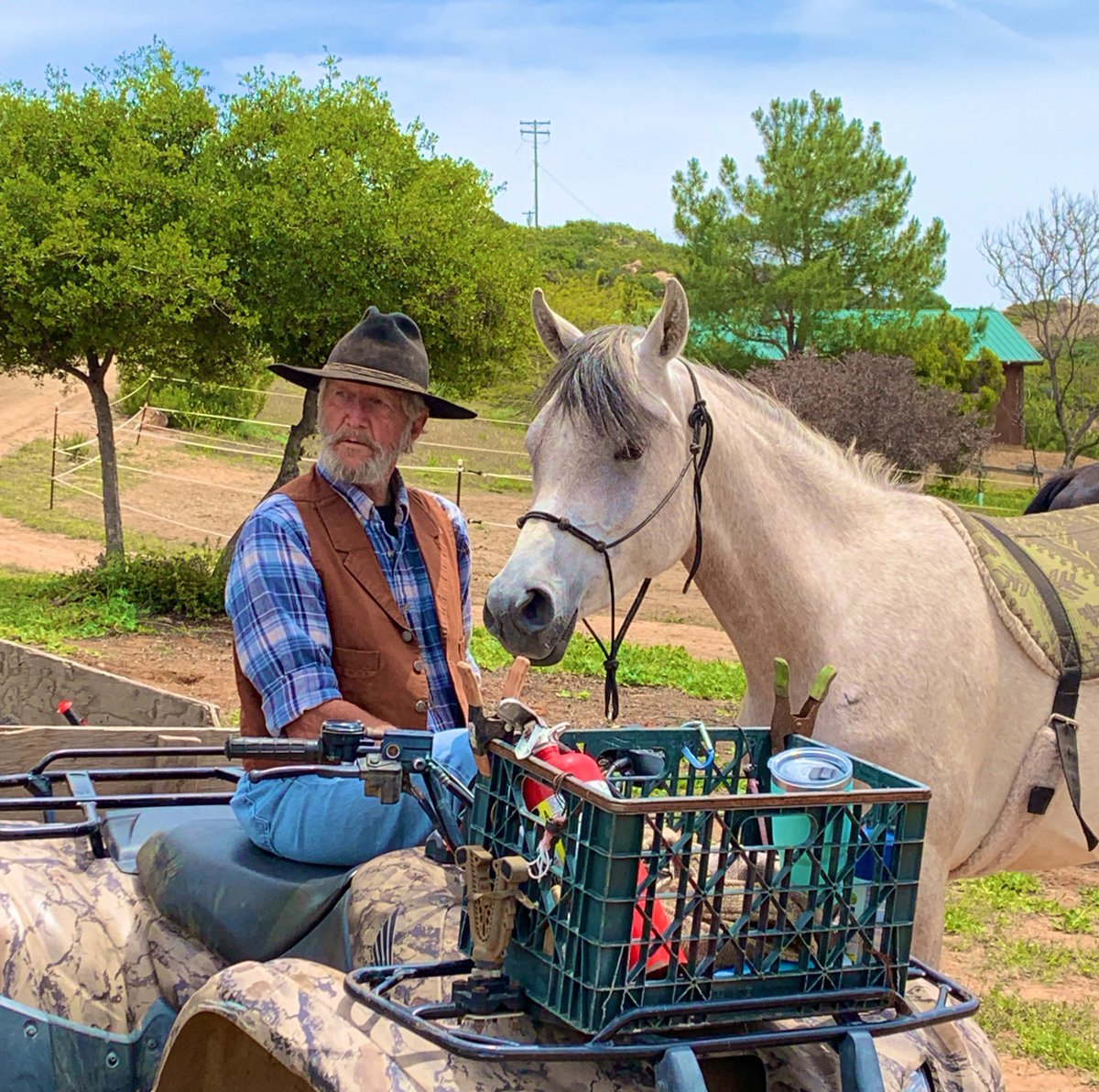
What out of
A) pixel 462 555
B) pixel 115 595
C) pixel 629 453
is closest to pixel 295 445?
pixel 115 595

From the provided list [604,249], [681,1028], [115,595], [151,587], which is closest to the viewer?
[681,1028]

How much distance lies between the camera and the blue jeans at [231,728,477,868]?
2385mm

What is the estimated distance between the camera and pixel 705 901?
161cm

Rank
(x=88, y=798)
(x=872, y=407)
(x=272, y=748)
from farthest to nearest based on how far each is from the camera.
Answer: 1. (x=872, y=407)
2. (x=88, y=798)
3. (x=272, y=748)

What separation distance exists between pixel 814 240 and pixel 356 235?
67.7 feet

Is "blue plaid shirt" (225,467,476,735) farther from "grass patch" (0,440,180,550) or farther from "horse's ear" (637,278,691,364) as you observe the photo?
"grass patch" (0,440,180,550)

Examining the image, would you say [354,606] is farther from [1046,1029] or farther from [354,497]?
[1046,1029]

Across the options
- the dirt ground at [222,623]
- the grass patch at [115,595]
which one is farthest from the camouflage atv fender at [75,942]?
the grass patch at [115,595]

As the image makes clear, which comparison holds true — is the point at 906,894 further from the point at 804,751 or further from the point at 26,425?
the point at 26,425

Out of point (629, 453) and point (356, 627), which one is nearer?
point (356, 627)

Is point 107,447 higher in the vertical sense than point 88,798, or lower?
higher

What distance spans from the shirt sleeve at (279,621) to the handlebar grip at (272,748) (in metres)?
0.38

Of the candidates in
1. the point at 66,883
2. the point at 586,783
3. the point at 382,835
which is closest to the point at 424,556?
the point at 382,835

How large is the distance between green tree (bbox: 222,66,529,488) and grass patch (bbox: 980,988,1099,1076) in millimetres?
8207
